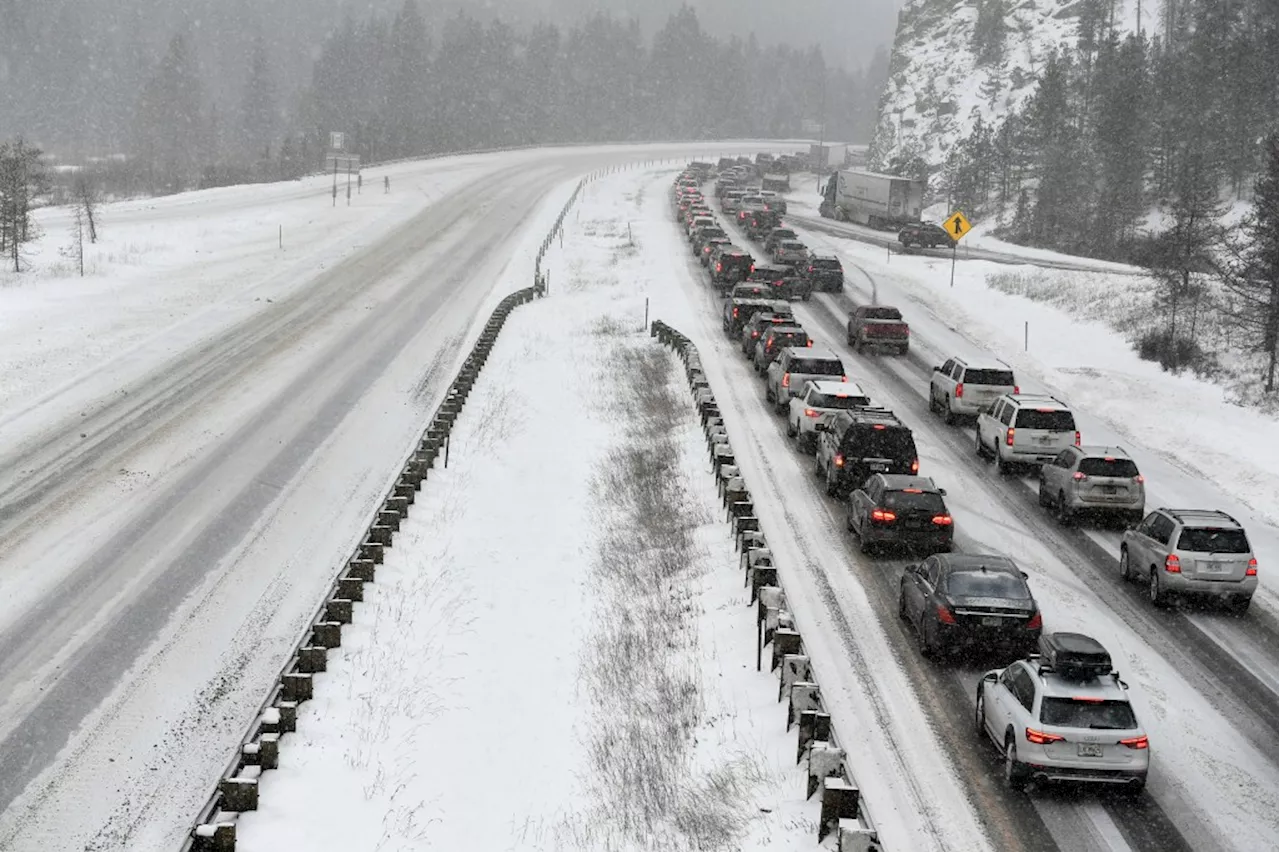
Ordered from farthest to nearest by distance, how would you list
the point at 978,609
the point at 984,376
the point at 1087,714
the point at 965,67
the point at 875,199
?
Result: the point at 965,67
the point at 875,199
the point at 984,376
the point at 978,609
the point at 1087,714

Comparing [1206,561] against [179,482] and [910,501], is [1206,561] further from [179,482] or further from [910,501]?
[179,482]

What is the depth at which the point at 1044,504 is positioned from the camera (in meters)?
26.2

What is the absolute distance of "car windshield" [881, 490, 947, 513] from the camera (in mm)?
22266

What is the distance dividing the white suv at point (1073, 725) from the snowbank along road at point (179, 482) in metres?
9.18

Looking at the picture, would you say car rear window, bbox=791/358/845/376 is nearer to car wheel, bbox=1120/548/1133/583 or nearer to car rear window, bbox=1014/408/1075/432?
car rear window, bbox=1014/408/1075/432

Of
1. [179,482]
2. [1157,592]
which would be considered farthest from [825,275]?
[1157,592]

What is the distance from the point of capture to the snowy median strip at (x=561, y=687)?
1386cm

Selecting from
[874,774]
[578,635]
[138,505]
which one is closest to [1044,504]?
[578,635]

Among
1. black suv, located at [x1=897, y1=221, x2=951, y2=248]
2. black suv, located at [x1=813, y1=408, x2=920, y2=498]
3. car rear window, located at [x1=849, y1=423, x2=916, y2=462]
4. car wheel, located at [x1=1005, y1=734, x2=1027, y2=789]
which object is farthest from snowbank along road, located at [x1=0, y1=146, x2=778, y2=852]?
black suv, located at [x1=897, y1=221, x2=951, y2=248]

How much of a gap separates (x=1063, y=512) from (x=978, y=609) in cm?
831

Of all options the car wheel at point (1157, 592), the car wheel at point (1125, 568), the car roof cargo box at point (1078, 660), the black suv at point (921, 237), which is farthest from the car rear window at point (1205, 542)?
the black suv at point (921, 237)

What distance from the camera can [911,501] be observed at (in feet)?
73.1

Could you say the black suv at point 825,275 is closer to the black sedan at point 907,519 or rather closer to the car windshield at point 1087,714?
the black sedan at point 907,519

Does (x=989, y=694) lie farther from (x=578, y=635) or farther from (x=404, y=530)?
(x=404, y=530)
